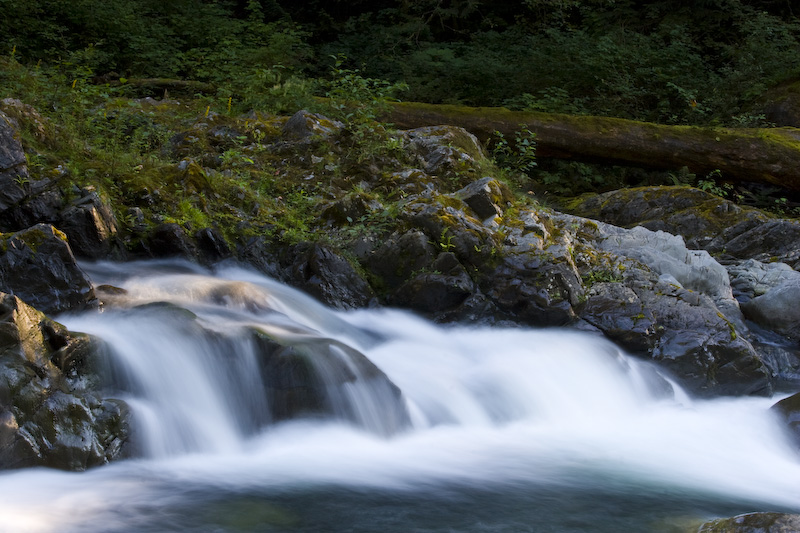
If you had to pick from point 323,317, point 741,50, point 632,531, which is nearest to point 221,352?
point 323,317

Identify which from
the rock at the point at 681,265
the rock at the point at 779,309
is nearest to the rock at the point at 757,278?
the rock at the point at 779,309

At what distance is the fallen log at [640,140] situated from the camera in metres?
10.4

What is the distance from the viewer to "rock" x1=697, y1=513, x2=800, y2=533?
9.64 ft

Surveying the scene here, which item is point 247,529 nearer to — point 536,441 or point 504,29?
point 536,441

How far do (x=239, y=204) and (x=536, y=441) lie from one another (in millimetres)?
3656

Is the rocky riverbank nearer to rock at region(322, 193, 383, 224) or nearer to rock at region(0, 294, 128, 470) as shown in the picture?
rock at region(322, 193, 383, 224)

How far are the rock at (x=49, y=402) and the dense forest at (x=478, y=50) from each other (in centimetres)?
626

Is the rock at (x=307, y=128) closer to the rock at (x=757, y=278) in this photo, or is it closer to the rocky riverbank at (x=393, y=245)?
the rocky riverbank at (x=393, y=245)

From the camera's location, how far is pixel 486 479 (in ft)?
13.6

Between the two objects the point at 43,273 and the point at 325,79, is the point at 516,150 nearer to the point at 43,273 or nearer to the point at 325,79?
the point at 325,79

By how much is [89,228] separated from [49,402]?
2.29 m

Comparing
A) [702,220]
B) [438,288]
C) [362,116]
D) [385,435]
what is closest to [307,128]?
[362,116]

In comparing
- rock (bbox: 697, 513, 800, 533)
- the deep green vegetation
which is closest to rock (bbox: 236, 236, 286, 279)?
the deep green vegetation

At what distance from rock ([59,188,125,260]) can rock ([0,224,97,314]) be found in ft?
2.16
